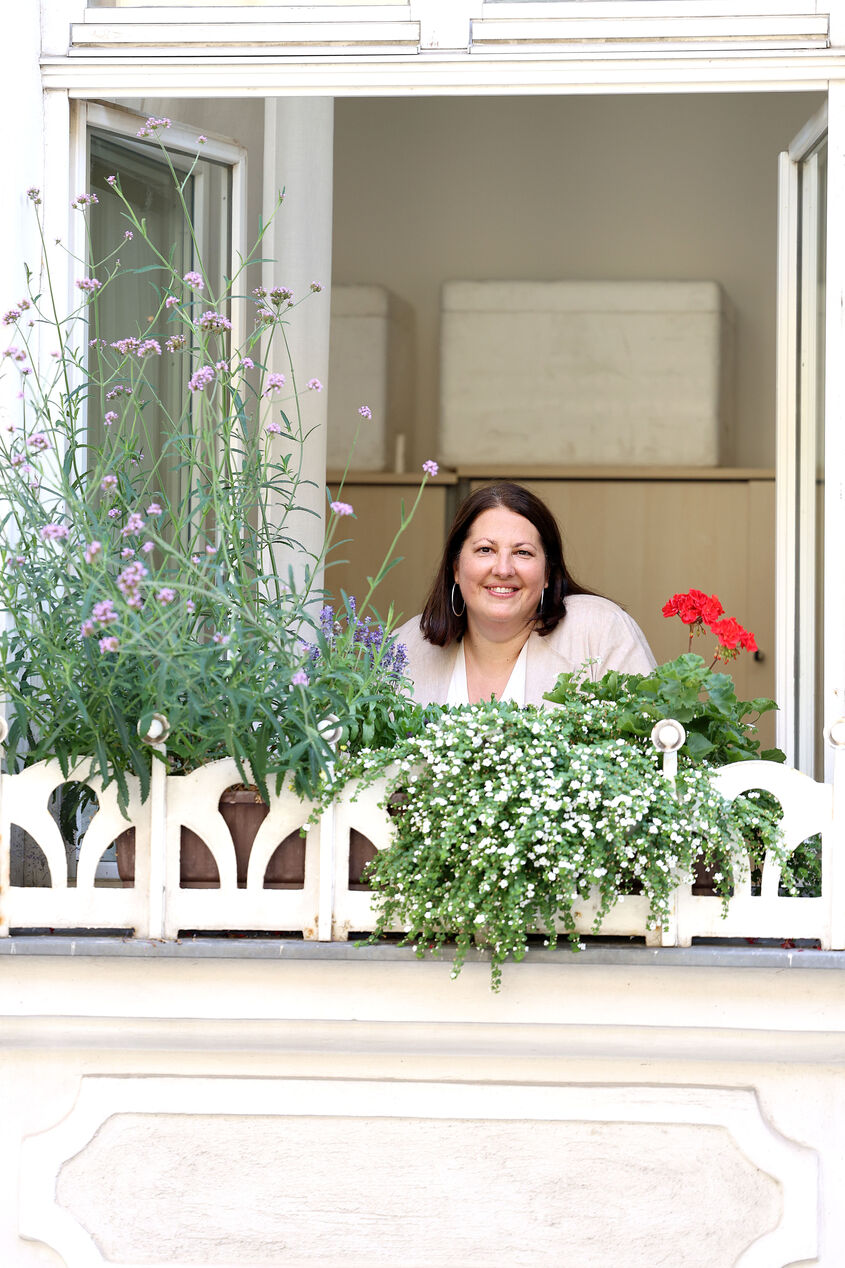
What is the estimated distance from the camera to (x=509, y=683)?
254 centimetres

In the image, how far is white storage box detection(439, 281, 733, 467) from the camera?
5676 millimetres

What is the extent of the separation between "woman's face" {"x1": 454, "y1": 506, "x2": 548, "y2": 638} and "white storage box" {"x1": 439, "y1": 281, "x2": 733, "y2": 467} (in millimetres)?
3227

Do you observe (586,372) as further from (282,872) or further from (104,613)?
(104,613)

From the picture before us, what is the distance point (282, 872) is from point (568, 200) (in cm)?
A: 473

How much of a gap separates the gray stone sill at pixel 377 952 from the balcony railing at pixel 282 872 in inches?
0.8

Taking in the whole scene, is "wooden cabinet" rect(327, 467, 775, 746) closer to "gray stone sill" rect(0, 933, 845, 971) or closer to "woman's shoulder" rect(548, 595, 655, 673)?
"woman's shoulder" rect(548, 595, 655, 673)

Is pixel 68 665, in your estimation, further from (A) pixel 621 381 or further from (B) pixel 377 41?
(A) pixel 621 381

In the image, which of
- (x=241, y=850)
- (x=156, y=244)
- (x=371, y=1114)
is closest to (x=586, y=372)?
(x=156, y=244)

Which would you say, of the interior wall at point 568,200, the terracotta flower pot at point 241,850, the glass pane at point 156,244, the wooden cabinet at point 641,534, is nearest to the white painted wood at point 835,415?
the terracotta flower pot at point 241,850

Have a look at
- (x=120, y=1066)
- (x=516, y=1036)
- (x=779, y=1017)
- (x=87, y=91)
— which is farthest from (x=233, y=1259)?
(x=87, y=91)

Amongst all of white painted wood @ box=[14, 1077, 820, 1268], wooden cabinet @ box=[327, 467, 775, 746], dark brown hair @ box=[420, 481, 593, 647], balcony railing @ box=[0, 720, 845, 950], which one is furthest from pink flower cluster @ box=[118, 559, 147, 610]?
wooden cabinet @ box=[327, 467, 775, 746]

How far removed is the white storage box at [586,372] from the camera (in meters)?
5.68

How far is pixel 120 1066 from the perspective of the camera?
1862 mm

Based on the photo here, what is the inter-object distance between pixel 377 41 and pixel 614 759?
113 centimetres
